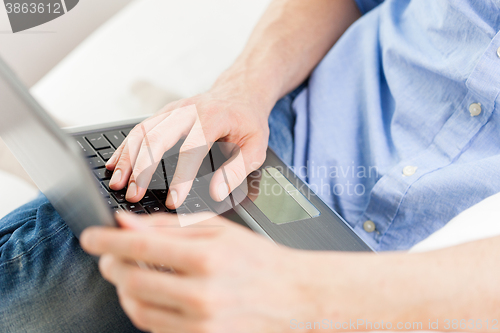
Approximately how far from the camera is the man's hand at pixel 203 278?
0.24 metres

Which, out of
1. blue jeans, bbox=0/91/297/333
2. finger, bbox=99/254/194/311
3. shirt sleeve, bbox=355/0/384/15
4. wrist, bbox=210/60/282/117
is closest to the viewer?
finger, bbox=99/254/194/311

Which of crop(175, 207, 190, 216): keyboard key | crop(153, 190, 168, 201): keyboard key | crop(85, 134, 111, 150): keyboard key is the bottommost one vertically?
crop(175, 207, 190, 216): keyboard key

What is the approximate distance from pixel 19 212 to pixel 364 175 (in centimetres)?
50

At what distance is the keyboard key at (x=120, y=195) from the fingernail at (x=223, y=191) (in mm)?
117

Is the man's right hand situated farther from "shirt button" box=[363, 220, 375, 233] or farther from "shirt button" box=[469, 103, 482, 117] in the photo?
"shirt button" box=[469, 103, 482, 117]

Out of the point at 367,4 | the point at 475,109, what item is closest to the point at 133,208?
the point at 475,109

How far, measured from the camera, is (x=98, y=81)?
3.32 ft

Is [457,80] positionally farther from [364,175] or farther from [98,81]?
[98,81]

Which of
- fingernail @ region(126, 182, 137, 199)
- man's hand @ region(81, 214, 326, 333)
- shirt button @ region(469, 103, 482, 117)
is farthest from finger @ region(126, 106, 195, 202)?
shirt button @ region(469, 103, 482, 117)

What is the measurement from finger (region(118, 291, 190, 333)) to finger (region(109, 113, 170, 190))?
10.0 inches

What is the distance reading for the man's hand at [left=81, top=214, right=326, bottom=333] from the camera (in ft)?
0.79

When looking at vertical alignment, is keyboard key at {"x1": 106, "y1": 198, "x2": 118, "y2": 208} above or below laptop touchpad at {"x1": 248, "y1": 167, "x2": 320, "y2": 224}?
above

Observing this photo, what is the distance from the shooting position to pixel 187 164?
1.68 ft

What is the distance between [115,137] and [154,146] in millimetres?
101
